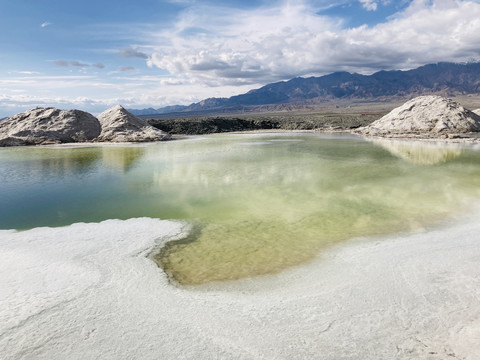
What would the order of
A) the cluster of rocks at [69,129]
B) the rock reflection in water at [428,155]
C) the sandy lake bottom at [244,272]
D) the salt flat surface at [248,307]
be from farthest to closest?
1. the cluster of rocks at [69,129]
2. the rock reflection in water at [428,155]
3. the sandy lake bottom at [244,272]
4. the salt flat surface at [248,307]

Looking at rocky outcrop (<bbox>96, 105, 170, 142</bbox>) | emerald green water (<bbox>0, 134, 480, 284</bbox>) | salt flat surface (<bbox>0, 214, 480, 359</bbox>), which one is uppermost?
rocky outcrop (<bbox>96, 105, 170, 142</bbox>)

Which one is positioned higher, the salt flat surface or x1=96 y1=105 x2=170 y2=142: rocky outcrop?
x1=96 y1=105 x2=170 y2=142: rocky outcrop

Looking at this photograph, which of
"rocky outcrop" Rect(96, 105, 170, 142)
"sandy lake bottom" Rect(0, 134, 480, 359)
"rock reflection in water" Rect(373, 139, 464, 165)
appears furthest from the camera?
"rocky outcrop" Rect(96, 105, 170, 142)

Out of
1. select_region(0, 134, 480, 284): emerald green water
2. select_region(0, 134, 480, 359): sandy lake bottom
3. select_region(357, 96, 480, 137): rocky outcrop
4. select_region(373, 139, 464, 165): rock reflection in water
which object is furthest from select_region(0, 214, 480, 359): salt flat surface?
select_region(357, 96, 480, 137): rocky outcrop

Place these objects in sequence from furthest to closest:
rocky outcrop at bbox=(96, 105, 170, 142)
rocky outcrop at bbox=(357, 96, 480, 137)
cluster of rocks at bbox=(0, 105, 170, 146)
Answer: rocky outcrop at bbox=(357, 96, 480, 137)
rocky outcrop at bbox=(96, 105, 170, 142)
cluster of rocks at bbox=(0, 105, 170, 146)

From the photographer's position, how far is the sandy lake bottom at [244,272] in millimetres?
4727

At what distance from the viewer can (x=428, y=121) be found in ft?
134

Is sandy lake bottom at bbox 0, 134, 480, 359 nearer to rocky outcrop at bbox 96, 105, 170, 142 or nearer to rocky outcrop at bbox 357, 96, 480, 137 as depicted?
rocky outcrop at bbox 96, 105, 170, 142

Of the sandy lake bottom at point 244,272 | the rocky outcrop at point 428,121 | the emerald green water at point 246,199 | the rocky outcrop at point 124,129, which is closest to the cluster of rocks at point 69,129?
the rocky outcrop at point 124,129

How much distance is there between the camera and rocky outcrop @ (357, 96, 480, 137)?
127ft

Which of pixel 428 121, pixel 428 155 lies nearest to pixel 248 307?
pixel 428 155

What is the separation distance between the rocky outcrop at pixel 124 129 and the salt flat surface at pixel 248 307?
103 feet

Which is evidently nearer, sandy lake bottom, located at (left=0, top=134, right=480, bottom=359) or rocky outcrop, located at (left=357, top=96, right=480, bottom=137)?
sandy lake bottom, located at (left=0, top=134, right=480, bottom=359)

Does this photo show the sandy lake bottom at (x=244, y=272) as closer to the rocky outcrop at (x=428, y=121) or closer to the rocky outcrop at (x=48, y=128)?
the rocky outcrop at (x=48, y=128)
